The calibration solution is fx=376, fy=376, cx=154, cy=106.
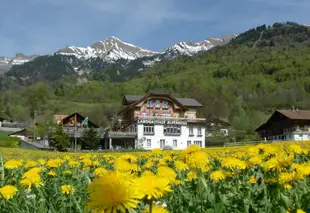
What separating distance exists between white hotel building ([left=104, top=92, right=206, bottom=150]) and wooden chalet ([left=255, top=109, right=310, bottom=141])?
51.9 feet

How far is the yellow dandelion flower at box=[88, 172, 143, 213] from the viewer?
3.77 feet

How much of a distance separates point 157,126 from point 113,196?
67.3 meters

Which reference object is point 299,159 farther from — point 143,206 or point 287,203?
point 143,206

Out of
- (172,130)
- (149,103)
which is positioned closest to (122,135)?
(172,130)

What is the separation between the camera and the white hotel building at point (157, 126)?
67688 millimetres

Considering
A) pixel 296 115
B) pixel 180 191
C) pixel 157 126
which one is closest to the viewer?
pixel 180 191

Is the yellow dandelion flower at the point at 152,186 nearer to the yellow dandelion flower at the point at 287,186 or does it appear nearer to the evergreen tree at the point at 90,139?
the yellow dandelion flower at the point at 287,186

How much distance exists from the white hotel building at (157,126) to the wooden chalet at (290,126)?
15821mm

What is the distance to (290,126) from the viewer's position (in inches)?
2955

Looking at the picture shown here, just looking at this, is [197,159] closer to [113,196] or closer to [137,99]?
[113,196]

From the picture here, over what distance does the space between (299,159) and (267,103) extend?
144225 mm

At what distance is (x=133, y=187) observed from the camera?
1.25 m

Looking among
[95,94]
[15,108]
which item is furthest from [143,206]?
[95,94]

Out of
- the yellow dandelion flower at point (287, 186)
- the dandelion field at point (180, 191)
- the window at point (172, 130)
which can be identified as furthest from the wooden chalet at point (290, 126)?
the yellow dandelion flower at point (287, 186)
